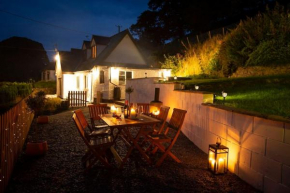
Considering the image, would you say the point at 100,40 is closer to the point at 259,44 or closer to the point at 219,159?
the point at 259,44

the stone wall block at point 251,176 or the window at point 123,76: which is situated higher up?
the window at point 123,76

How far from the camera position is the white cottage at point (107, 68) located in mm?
15578

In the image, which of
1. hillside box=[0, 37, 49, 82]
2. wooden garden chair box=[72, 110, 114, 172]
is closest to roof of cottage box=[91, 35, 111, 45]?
wooden garden chair box=[72, 110, 114, 172]

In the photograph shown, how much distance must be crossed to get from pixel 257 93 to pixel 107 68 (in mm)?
11842

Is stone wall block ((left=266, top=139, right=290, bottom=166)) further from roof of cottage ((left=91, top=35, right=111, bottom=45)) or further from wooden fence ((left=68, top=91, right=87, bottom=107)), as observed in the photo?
roof of cottage ((left=91, top=35, right=111, bottom=45))

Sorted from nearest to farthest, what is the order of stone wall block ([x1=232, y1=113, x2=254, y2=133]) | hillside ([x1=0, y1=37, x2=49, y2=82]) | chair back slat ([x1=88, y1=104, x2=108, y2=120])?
1. stone wall block ([x1=232, y1=113, x2=254, y2=133])
2. chair back slat ([x1=88, y1=104, x2=108, y2=120])
3. hillside ([x1=0, y1=37, x2=49, y2=82])

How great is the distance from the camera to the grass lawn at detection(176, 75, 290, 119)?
155 inches

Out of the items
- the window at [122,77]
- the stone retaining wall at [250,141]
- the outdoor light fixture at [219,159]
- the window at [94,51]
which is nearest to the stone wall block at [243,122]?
the stone retaining wall at [250,141]

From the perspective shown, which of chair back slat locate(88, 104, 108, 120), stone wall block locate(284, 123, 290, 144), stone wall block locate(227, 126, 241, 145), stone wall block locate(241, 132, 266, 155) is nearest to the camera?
stone wall block locate(284, 123, 290, 144)

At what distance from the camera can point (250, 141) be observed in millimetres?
3410

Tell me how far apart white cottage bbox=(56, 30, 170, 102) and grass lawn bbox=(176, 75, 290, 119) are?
6.73 metres

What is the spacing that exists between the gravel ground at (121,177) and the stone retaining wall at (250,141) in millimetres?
293

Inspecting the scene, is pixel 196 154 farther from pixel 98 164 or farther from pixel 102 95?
pixel 102 95

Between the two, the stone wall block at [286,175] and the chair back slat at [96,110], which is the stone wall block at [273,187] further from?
the chair back slat at [96,110]
